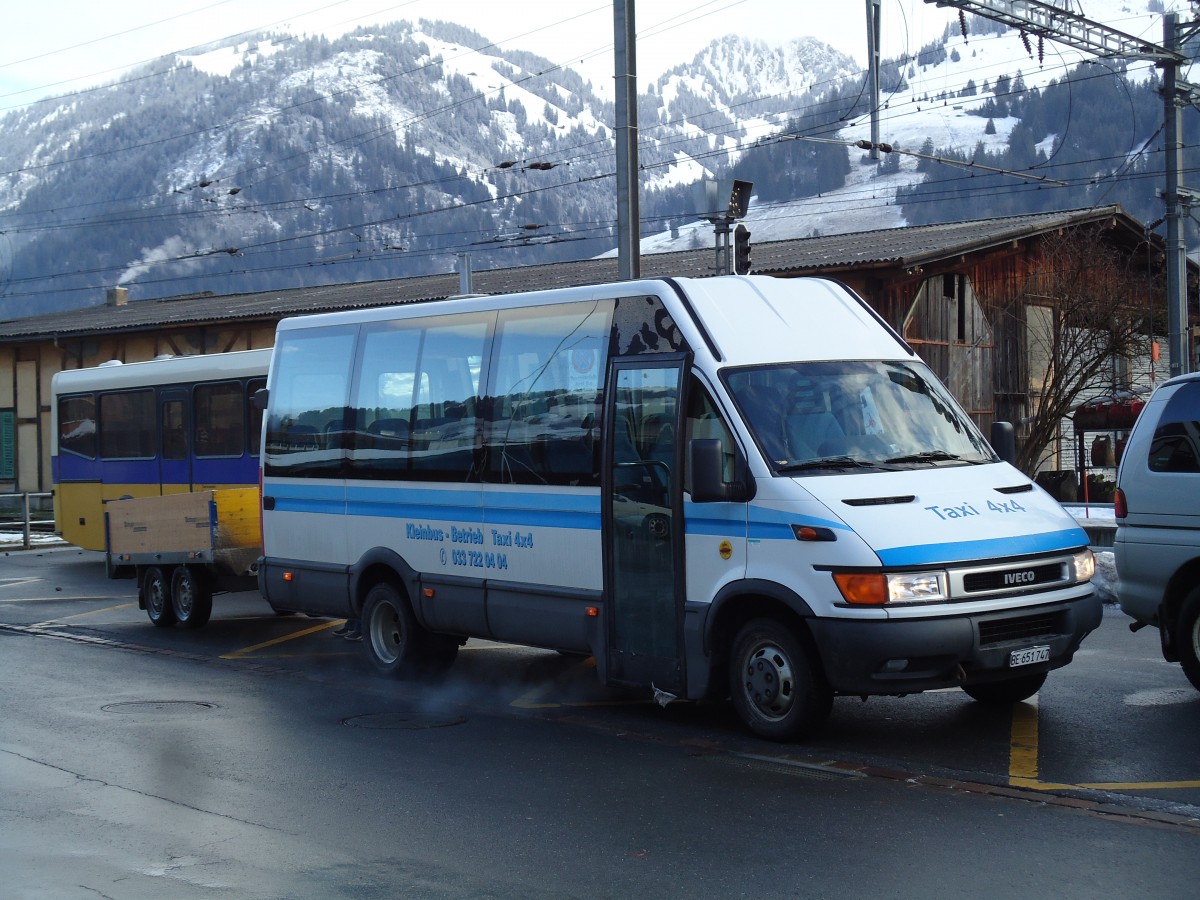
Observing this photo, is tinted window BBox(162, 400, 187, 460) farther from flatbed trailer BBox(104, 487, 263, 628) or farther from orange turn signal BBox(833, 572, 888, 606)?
orange turn signal BBox(833, 572, 888, 606)

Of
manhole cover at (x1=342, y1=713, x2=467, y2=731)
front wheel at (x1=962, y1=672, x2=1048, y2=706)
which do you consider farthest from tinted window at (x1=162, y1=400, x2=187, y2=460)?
front wheel at (x1=962, y1=672, x2=1048, y2=706)

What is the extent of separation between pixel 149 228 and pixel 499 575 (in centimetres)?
19313

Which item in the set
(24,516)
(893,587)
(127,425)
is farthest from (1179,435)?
(24,516)

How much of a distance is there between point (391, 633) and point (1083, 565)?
562cm

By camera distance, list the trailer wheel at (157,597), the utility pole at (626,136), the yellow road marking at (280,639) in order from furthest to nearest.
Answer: the utility pole at (626,136)
the trailer wheel at (157,597)
the yellow road marking at (280,639)

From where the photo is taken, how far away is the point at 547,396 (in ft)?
34.0

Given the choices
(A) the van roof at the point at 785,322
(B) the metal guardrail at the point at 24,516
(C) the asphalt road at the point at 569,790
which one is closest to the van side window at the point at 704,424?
(A) the van roof at the point at 785,322

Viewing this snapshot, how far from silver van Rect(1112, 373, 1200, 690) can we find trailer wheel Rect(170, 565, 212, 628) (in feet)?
30.6

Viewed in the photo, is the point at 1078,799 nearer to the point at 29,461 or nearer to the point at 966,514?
the point at 966,514

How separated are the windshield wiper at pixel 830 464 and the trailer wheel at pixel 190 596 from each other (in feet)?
28.3

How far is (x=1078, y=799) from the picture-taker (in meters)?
7.23

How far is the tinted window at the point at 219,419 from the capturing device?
21469mm

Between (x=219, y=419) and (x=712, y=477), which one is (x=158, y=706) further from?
(x=219, y=419)

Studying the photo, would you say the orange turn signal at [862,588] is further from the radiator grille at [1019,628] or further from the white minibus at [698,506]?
the radiator grille at [1019,628]
